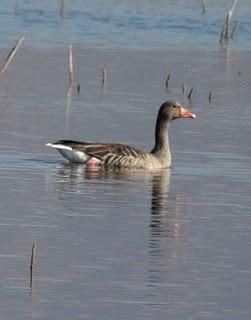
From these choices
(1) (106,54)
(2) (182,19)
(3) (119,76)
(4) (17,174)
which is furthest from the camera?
(2) (182,19)

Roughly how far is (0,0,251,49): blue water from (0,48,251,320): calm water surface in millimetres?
6233

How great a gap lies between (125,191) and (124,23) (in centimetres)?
2189

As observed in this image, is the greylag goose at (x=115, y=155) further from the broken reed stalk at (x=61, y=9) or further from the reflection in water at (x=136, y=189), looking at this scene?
the broken reed stalk at (x=61, y=9)

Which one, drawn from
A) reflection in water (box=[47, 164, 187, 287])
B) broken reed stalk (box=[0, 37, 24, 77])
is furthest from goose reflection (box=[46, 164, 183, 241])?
broken reed stalk (box=[0, 37, 24, 77])

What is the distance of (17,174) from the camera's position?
58.6ft

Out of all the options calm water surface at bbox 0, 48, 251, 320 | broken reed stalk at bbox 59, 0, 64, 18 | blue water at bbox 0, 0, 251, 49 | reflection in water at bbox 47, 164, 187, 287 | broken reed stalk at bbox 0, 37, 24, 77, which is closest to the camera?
calm water surface at bbox 0, 48, 251, 320

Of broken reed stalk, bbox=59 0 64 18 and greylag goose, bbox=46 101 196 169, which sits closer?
greylag goose, bbox=46 101 196 169

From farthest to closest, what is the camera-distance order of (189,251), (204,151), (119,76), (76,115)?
(119,76)
(76,115)
(204,151)
(189,251)

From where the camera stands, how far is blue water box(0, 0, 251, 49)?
34625 mm

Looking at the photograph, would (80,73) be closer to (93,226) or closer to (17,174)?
(17,174)

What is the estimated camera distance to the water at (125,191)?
39.5 feet

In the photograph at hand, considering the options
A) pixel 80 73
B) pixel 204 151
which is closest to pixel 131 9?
pixel 80 73

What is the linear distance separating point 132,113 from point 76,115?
83 centimetres

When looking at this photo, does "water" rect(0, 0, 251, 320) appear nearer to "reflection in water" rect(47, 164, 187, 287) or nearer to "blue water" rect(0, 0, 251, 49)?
"reflection in water" rect(47, 164, 187, 287)
